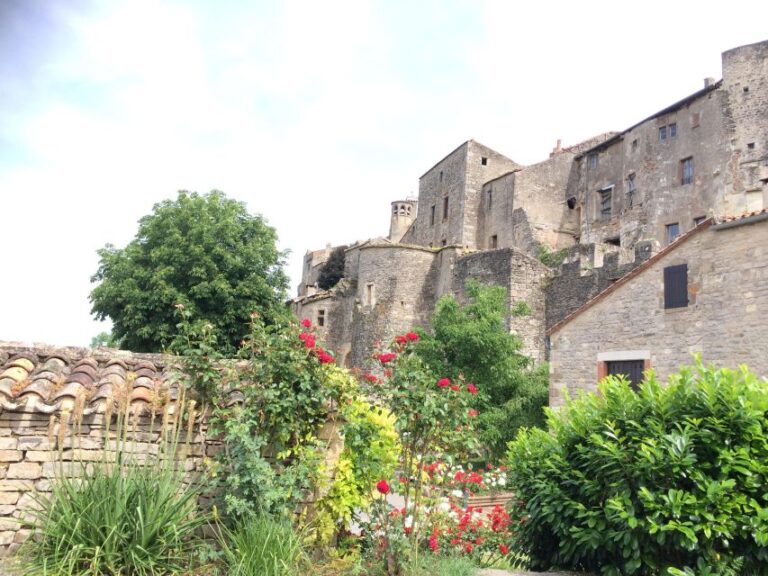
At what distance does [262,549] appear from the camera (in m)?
4.54

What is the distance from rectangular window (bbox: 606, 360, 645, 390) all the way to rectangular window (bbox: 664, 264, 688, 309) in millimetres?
1326

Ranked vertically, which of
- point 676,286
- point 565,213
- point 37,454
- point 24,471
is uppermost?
point 565,213

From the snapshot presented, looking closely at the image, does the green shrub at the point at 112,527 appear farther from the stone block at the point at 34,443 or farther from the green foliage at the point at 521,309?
the green foliage at the point at 521,309

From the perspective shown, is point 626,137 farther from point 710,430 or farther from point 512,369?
point 710,430

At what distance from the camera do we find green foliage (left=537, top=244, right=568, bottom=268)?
97.1ft

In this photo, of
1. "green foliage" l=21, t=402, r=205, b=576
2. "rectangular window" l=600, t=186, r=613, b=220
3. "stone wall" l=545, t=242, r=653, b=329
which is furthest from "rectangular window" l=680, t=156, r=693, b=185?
"green foliage" l=21, t=402, r=205, b=576

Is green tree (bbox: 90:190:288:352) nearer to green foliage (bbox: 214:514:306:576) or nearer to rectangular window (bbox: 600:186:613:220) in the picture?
green foliage (bbox: 214:514:306:576)

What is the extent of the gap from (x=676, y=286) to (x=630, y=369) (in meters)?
1.94

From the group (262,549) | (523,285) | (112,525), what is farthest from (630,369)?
(523,285)

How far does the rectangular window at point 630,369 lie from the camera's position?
12.3 meters

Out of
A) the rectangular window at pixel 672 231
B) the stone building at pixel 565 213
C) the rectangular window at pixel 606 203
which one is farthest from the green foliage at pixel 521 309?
the rectangular window at pixel 606 203

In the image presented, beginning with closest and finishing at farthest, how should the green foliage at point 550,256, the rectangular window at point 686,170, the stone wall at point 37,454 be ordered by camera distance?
the stone wall at point 37,454 < the rectangular window at point 686,170 < the green foliage at point 550,256

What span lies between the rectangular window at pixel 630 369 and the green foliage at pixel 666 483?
23.3 feet

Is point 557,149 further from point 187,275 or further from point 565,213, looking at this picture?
point 187,275
